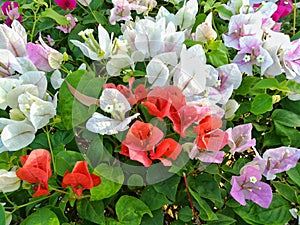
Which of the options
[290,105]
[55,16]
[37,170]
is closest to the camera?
[37,170]

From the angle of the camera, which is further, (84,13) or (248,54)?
(84,13)

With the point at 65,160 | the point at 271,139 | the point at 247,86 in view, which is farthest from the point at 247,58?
the point at 65,160

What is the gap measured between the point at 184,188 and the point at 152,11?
0.56m

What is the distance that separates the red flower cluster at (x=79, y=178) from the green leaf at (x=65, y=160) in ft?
0.07

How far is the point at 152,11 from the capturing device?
1134mm

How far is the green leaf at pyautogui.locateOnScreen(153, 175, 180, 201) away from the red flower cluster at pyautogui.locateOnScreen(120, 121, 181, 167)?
6cm

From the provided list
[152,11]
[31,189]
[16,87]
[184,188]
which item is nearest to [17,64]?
[16,87]

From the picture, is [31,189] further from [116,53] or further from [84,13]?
[84,13]

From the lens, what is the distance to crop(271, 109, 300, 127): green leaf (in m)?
0.77

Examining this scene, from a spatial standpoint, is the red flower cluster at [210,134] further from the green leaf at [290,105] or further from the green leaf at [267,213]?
the green leaf at [290,105]

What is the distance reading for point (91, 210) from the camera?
67 centimetres

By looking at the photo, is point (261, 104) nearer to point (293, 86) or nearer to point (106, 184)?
point (293, 86)

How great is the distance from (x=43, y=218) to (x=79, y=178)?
0.08 m

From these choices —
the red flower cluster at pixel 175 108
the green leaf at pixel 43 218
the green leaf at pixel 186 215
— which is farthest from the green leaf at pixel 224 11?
the green leaf at pixel 43 218
